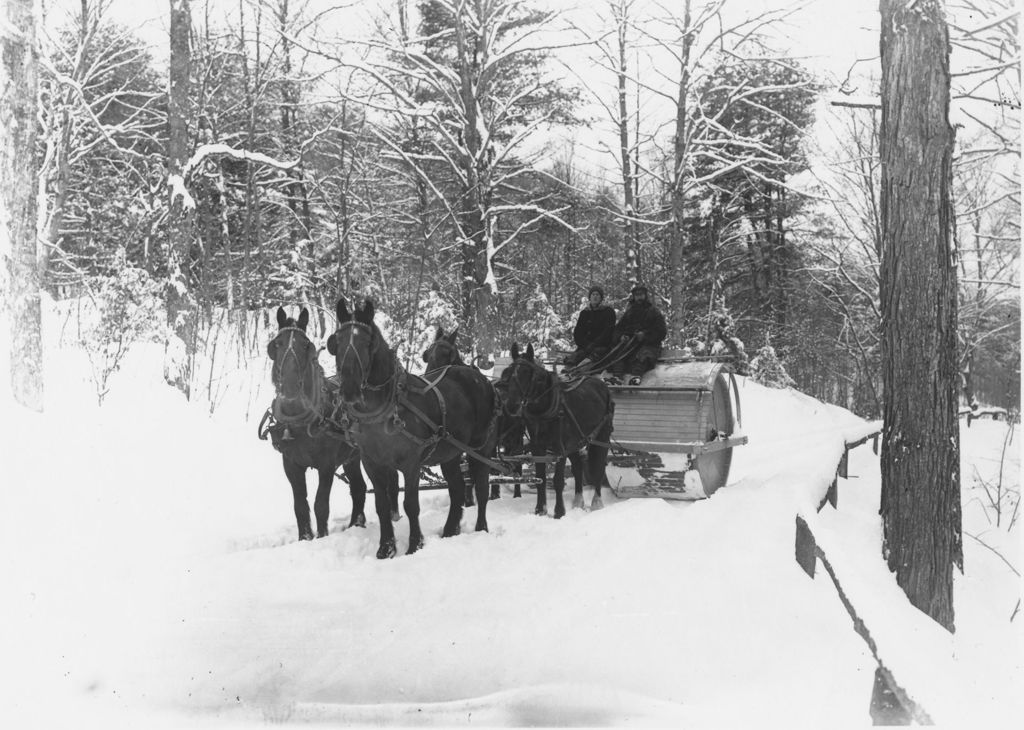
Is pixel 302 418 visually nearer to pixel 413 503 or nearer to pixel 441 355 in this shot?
pixel 413 503

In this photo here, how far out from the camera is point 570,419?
7.54 m

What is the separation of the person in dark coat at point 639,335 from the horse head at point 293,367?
3.99m

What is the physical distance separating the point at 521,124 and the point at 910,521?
40.0 ft

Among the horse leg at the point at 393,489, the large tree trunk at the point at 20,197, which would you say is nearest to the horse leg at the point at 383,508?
the horse leg at the point at 393,489

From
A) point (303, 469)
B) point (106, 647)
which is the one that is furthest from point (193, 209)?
point (106, 647)

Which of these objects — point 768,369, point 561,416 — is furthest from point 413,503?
point 768,369

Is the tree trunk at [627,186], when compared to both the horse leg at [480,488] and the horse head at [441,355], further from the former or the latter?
the horse leg at [480,488]

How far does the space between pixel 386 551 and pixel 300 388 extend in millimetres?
1341

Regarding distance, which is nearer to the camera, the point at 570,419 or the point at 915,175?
the point at 915,175

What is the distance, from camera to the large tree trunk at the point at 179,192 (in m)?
10.4

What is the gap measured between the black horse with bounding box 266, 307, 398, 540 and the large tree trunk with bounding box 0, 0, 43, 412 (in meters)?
2.77

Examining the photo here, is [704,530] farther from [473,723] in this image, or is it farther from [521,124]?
[521,124]

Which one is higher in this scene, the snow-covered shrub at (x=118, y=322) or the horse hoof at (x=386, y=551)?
the snow-covered shrub at (x=118, y=322)

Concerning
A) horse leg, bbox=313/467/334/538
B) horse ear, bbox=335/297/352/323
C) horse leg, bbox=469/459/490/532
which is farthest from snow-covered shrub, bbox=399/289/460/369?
horse ear, bbox=335/297/352/323
